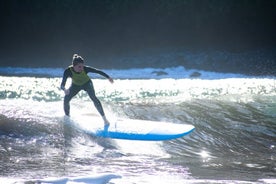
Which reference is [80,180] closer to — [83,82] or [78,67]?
[78,67]

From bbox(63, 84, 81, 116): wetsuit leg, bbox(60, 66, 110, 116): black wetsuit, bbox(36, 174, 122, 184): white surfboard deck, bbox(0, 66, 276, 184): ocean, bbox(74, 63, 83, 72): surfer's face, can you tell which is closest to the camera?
bbox(36, 174, 122, 184): white surfboard deck

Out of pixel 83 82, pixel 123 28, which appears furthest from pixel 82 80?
pixel 123 28

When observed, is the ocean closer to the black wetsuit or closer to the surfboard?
the surfboard

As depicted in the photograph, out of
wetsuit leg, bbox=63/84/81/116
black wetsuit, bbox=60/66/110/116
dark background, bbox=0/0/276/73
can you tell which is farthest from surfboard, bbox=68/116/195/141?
dark background, bbox=0/0/276/73

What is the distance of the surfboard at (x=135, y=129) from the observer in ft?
31.5

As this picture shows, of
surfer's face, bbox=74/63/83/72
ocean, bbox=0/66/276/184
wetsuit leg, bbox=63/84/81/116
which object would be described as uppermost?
surfer's face, bbox=74/63/83/72

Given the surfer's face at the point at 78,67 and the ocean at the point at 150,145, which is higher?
the surfer's face at the point at 78,67

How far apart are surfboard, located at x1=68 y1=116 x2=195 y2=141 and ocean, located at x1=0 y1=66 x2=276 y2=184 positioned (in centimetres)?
16

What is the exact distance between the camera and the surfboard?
9609mm

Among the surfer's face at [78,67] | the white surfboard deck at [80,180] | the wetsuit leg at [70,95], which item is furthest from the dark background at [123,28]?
the white surfboard deck at [80,180]

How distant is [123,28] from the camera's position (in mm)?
42938

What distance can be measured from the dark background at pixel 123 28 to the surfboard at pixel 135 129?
26523 millimetres

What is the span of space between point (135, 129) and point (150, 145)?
663 millimetres

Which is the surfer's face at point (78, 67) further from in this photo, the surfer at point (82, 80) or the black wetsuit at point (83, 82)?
the black wetsuit at point (83, 82)
